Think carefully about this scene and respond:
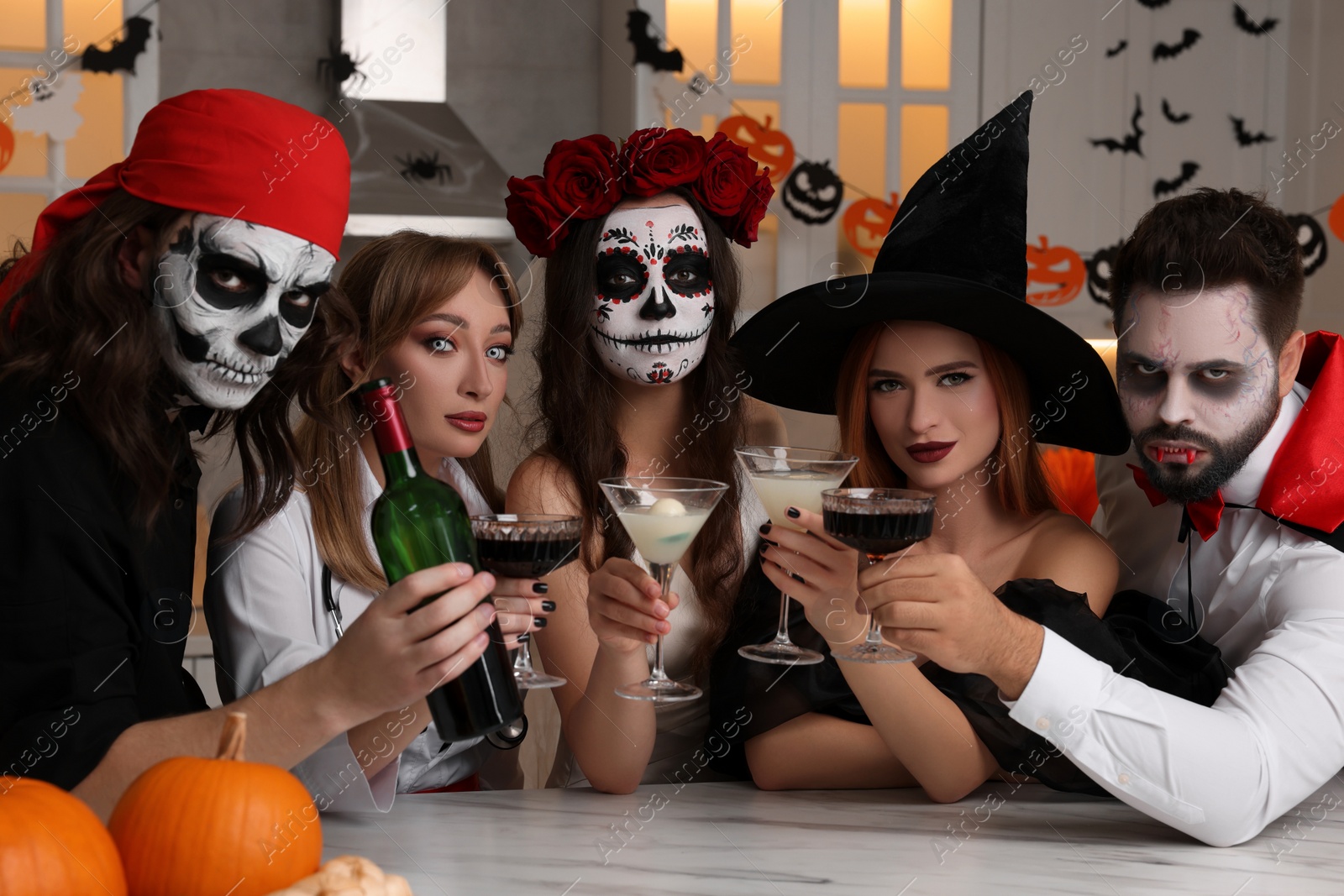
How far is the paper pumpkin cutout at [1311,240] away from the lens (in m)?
5.04

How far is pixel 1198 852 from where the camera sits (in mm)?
1643

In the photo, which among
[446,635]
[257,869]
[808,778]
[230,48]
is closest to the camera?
[257,869]

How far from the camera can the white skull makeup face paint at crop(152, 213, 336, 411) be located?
1678 millimetres

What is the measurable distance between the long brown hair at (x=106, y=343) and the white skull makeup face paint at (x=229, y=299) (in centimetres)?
3

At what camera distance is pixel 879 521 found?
5.36 feet

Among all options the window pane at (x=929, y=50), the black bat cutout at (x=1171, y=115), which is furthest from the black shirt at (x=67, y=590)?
the black bat cutout at (x=1171, y=115)

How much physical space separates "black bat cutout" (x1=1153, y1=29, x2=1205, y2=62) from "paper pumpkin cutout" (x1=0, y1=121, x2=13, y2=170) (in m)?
4.79

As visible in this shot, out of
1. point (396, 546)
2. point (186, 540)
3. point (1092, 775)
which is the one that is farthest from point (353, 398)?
point (1092, 775)

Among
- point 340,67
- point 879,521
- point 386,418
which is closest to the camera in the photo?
point 386,418

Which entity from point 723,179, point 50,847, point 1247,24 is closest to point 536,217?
point 723,179

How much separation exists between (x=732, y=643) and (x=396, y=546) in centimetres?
76

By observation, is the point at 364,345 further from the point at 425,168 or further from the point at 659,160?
the point at 425,168

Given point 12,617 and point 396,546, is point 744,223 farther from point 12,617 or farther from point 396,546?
point 12,617

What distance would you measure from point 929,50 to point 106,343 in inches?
164
